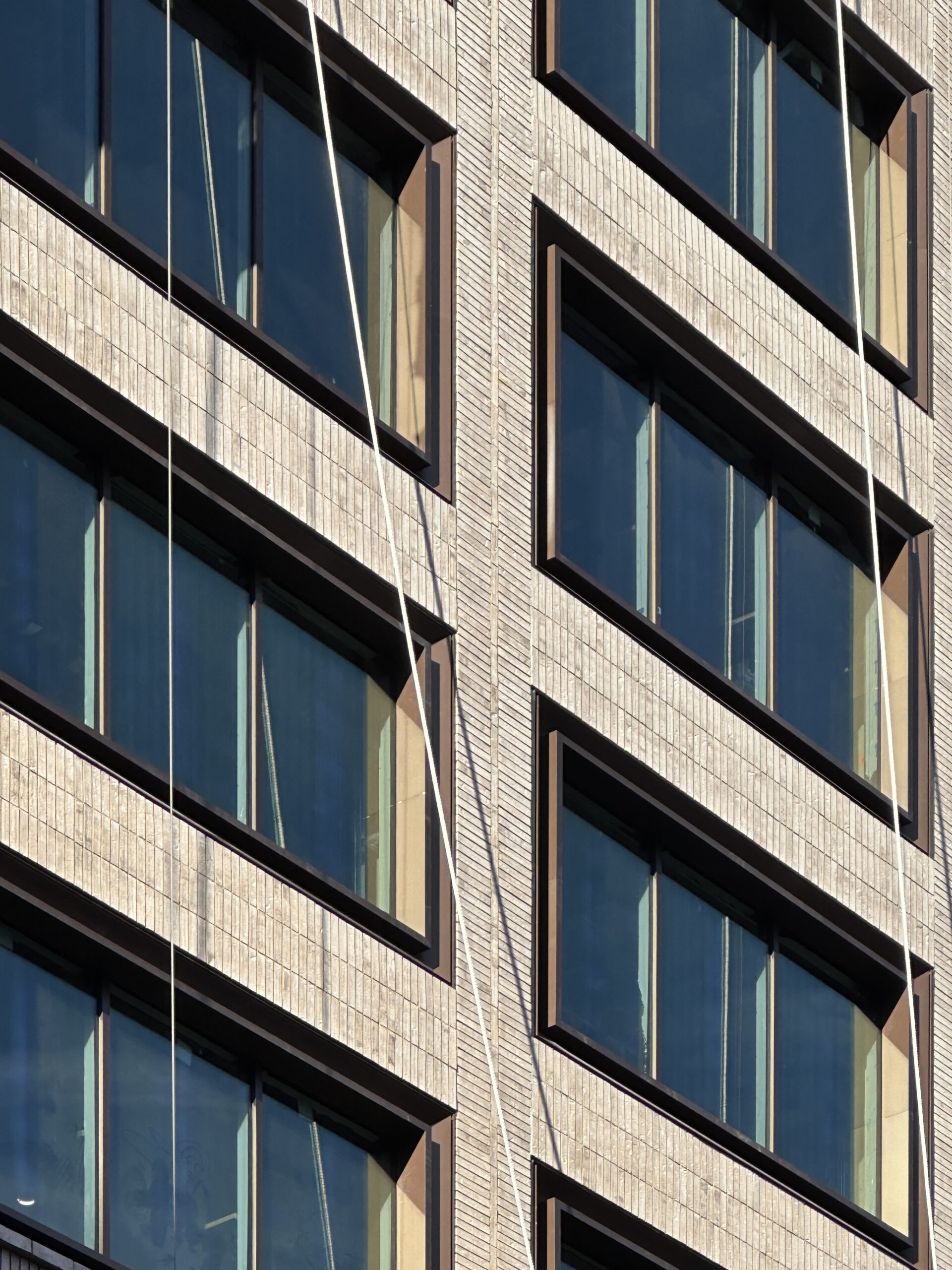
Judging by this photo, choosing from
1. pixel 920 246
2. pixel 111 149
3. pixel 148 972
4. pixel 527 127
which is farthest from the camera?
pixel 920 246

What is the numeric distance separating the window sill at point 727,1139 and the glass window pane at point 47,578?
15.4 ft

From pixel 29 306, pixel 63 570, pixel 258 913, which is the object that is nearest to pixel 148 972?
pixel 258 913

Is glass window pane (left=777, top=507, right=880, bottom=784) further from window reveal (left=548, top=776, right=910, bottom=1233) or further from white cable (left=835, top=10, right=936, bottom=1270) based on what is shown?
window reveal (left=548, top=776, right=910, bottom=1233)

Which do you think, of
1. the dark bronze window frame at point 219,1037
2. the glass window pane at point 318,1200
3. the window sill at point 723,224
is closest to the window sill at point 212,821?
the dark bronze window frame at point 219,1037

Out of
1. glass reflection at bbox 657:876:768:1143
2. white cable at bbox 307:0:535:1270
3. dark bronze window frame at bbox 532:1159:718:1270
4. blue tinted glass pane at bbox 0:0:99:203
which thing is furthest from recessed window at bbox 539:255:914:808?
blue tinted glass pane at bbox 0:0:99:203

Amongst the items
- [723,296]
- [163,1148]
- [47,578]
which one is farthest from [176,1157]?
[723,296]

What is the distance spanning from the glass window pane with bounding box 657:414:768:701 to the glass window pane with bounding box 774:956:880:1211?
2.53 m

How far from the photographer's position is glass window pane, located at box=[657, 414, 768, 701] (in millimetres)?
28750

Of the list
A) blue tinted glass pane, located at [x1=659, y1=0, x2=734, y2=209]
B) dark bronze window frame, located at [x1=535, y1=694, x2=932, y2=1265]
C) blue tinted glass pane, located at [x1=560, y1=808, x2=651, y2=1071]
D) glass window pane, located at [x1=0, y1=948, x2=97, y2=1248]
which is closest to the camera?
glass window pane, located at [x1=0, y1=948, x2=97, y2=1248]

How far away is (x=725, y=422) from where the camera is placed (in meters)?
29.8

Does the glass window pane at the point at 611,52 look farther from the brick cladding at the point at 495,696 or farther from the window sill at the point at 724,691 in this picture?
the window sill at the point at 724,691

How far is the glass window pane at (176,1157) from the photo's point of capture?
22.6m

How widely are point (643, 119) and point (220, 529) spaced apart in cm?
672

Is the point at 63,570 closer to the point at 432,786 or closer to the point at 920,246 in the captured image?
the point at 432,786
